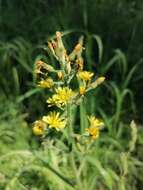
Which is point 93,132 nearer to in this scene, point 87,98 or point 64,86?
point 64,86

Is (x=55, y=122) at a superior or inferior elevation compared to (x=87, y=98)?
inferior

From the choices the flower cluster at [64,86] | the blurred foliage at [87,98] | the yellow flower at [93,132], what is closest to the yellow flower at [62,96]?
the flower cluster at [64,86]

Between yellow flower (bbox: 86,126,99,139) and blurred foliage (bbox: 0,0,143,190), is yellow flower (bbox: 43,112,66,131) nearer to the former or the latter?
yellow flower (bbox: 86,126,99,139)

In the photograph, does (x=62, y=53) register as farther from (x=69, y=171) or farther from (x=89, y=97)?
(x=89, y=97)

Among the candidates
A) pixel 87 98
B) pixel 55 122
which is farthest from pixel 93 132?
pixel 87 98

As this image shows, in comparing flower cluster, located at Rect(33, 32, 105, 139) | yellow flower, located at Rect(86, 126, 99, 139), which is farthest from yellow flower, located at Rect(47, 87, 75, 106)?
yellow flower, located at Rect(86, 126, 99, 139)

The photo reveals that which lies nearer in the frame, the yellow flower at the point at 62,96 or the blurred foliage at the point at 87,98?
the yellow flower at the point at 62,96

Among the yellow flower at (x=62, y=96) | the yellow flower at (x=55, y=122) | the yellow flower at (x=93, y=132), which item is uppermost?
the yellow flower at (x=62, y=96)

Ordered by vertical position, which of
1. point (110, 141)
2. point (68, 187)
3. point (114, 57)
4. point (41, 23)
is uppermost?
point (41, 23)

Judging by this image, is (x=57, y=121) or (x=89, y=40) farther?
(x=89, y=40)

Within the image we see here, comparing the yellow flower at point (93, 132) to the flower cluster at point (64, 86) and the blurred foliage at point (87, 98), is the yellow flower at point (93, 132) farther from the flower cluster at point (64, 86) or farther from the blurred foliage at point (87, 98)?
the blurred foliage at point (87, 98)

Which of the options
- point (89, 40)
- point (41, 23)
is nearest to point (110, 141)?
point (89, 40)
